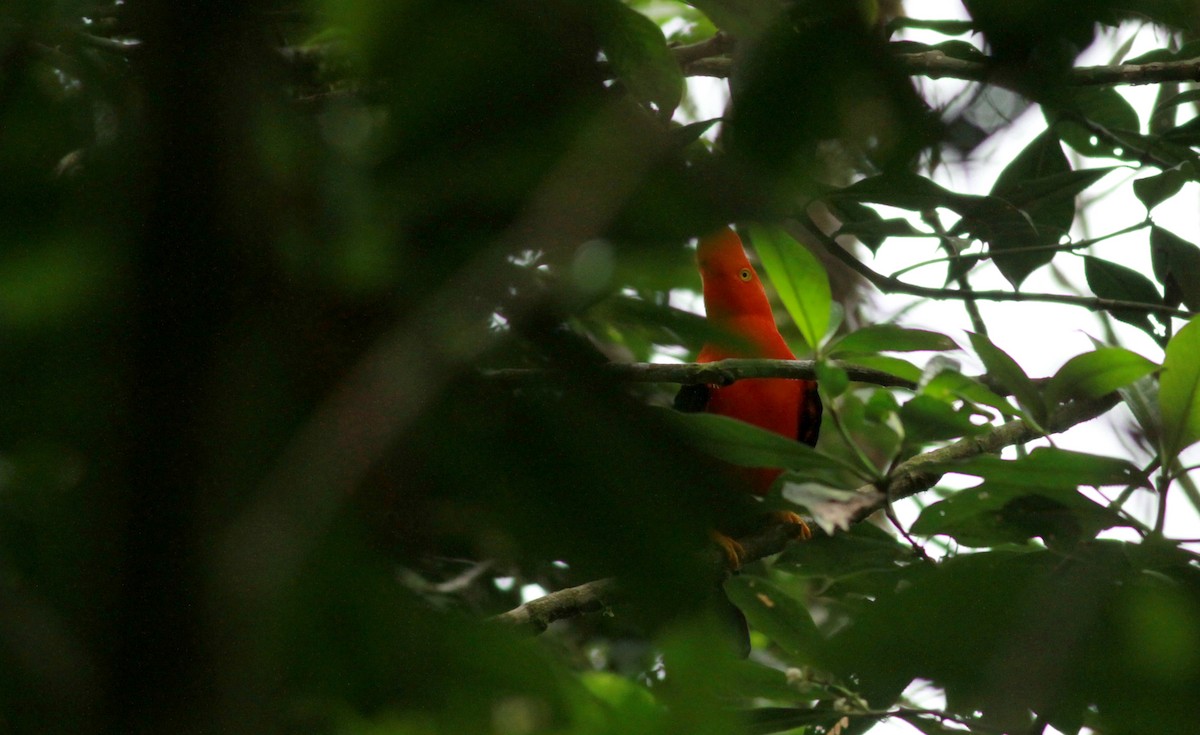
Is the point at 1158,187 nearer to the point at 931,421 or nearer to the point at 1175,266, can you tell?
the point at 1175,266

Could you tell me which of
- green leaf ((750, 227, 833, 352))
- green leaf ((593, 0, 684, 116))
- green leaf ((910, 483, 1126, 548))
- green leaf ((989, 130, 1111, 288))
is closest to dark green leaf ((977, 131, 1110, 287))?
green leaf ((989, 130, 1111, 288))

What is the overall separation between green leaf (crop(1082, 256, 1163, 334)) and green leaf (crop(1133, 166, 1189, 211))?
0.13 m

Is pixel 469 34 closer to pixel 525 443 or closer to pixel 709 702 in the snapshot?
pixel 525 443

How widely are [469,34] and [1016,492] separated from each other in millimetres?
825

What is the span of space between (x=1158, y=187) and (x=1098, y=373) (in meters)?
0.95

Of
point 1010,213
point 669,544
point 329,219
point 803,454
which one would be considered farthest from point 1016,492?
point 329,219

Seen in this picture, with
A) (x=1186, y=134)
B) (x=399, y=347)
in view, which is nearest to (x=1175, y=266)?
(x=1186, y=134)

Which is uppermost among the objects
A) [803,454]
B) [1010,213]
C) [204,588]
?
[204,588]

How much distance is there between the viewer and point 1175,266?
194 cm

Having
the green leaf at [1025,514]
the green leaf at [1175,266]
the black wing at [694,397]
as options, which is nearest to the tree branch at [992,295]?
the green leaf at [1175,266]

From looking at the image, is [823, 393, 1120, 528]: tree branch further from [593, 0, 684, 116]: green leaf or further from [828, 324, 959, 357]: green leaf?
[593, 0, 684, 116]: green leaf

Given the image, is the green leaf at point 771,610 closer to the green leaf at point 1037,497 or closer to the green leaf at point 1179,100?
the green leaf at point 1037,497

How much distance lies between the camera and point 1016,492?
1022 mm

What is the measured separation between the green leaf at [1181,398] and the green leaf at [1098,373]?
2.5 inches
